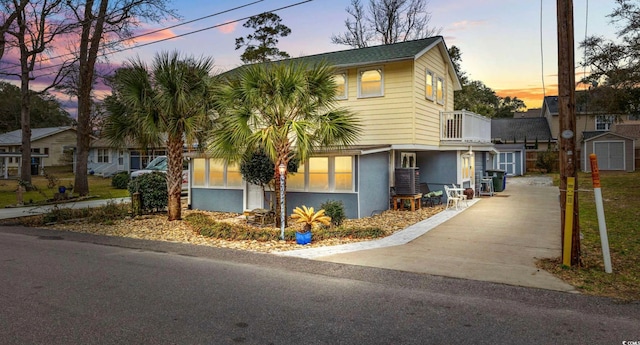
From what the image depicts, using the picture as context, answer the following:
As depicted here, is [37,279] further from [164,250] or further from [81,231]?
[81,231]

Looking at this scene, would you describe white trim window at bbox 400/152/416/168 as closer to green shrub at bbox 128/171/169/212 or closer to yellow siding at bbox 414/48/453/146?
yellow siding at bbox 414/48/453/146

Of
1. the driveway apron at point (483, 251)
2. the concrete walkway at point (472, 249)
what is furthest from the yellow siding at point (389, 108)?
the driveway apron at point (483, 251)

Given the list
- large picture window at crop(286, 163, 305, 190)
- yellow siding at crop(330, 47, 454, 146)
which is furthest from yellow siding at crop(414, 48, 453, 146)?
large picture window at crop(286, 163, 305, 190)

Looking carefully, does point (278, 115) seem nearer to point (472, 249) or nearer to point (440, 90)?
point (472, 249)

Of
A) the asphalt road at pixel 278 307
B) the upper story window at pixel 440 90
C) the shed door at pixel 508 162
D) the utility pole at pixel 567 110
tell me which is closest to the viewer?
the asphalt road at pixel 278 307

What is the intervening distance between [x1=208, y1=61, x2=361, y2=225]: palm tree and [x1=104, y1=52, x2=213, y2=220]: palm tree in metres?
1.23

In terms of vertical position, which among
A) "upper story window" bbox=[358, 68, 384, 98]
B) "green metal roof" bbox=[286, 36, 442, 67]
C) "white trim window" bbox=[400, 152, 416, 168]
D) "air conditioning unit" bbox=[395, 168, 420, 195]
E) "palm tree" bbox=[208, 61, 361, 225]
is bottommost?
"air conditioning unit" bbox=[395, 168, 420, 195]

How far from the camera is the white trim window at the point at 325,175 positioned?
13.0 meters

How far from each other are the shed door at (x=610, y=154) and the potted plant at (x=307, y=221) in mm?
28562

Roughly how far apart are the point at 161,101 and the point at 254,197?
4.57 meters

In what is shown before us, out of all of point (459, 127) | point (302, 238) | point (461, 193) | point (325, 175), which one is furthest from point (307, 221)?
point (459, 127)

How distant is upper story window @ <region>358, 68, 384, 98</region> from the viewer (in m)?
15.2

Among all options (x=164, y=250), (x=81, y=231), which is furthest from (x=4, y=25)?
(x=164, y=250)

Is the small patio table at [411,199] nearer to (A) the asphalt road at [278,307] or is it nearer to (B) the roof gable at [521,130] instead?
(A) the asphalt road at [278,307]
